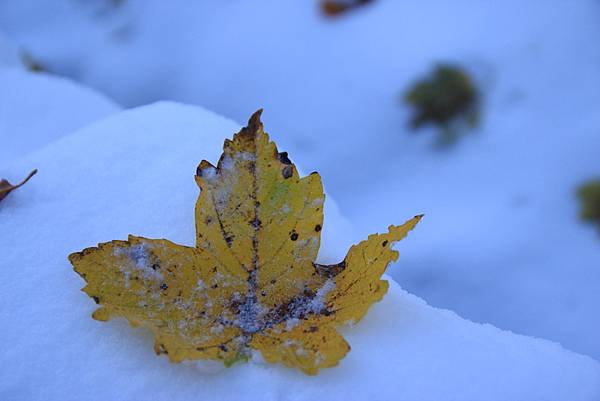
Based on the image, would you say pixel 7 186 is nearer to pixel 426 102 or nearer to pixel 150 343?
pixel 150 343

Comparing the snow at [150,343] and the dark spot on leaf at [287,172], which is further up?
the dark spot on leaf at [287,172]

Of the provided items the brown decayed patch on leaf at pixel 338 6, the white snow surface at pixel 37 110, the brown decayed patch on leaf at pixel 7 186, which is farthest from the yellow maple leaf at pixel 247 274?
the brown decayed patch on leaf at pixel 338 6

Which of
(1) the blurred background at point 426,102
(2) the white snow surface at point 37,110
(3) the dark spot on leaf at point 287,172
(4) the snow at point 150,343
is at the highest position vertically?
(1) the blurred background at point 426,102

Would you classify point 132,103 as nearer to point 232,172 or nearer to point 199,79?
point 199,79

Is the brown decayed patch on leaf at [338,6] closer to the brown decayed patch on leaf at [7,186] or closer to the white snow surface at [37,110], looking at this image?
the white snow surface at [37,110]

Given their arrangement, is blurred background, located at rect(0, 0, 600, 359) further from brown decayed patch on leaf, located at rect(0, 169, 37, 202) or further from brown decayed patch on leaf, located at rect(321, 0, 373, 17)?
brown decayed patch on leaf, located at rect(0, 169, 37, 202)

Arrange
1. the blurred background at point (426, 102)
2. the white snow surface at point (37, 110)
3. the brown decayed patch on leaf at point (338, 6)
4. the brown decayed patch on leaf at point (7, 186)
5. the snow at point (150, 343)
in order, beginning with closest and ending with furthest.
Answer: the snow at point (150, 343) → the brown decayed patch on leaf at point (7, 186) → the white snow surface at point (37, 110) → the blurred background at point (426, 102) → the brown decayed patch on leaf at point (338, 6)

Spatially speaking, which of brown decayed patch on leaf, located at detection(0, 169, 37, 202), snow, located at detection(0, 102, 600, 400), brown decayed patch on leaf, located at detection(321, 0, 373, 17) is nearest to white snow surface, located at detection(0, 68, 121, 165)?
brown decayed patch on leaf, located at detection(0, 169, 37, 202)
